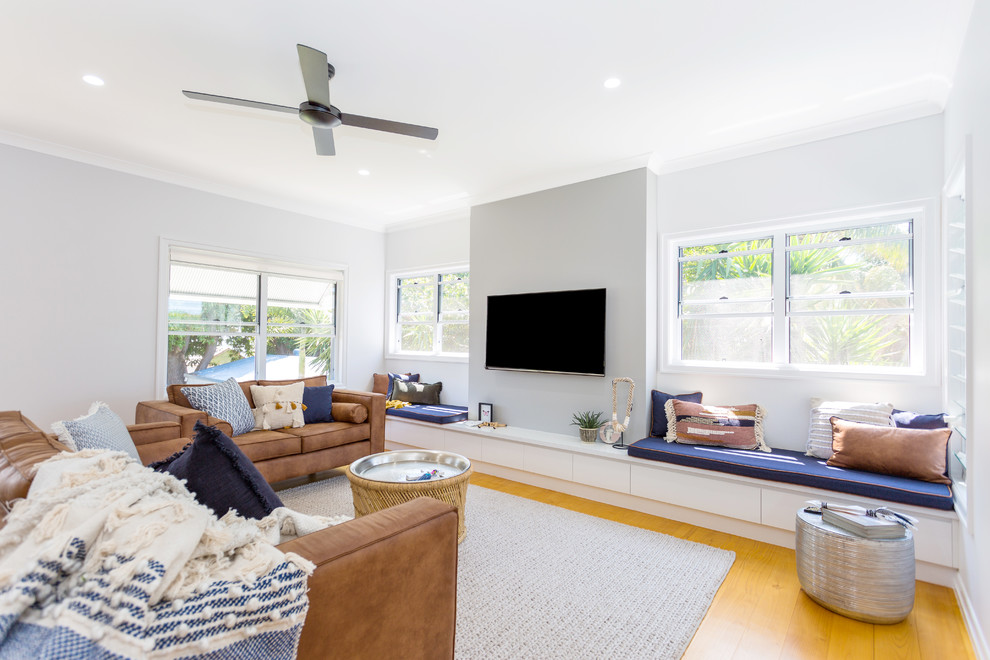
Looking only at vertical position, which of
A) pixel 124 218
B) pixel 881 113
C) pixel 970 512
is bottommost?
pixel 970 512

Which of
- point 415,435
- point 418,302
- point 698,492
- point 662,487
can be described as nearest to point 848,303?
point 698,492

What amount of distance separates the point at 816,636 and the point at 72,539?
2612 millimetres

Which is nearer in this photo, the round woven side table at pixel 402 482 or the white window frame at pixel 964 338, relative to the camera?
the white window frame at pixel 964 338

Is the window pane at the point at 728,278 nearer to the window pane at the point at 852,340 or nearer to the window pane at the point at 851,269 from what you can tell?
the window pane at the point at 851,269

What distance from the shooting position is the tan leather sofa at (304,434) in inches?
138

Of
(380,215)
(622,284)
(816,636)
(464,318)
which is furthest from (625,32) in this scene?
(380,215)

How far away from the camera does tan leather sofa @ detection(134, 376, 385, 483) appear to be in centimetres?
351

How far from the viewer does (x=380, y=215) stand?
595 centimetres

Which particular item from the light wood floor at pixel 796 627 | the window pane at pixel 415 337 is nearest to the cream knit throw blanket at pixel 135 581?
the light wood floor at pixel 796 627

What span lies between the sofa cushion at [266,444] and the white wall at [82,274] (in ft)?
4.34

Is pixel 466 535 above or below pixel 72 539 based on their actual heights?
below

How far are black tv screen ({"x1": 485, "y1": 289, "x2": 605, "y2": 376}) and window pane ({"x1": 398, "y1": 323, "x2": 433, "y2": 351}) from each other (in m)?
1.40

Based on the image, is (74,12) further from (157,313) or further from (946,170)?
(946,170)

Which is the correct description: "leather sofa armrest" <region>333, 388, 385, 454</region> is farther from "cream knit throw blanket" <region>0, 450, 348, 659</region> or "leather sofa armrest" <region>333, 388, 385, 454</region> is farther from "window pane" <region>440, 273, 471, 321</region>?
"cream knit throw blanket" <region>0, 450, 348, 659</region>
